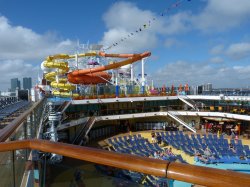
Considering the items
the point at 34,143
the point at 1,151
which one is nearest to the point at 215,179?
the point at 34,143

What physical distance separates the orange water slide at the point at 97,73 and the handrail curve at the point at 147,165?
2769cm

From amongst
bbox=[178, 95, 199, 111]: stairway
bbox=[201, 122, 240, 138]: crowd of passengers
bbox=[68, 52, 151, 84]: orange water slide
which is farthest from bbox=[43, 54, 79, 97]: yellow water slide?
bbox=[201, 122, 240, 138]: crowd of passengers

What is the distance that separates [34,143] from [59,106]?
20.6 meters

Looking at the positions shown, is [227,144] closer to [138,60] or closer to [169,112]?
[169,112]

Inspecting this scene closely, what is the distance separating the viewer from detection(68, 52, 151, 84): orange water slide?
97.0 ft

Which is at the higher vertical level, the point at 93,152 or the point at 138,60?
the point at 138,60

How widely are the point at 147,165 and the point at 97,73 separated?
98.6 ft

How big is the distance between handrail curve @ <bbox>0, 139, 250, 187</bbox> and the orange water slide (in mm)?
27693

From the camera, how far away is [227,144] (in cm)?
2170

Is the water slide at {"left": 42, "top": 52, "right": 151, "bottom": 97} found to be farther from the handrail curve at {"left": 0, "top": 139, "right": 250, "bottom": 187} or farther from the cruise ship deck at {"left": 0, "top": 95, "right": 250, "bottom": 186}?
the handrail curve at {"left": 0, "top": 139, "right": 250, "bottom": 187}

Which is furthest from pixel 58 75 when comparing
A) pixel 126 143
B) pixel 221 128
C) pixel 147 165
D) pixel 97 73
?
A: pixel 147 165

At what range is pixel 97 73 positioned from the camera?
3117 cm

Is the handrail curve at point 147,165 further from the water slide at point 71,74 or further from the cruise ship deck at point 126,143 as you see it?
the water slide at point 71,74

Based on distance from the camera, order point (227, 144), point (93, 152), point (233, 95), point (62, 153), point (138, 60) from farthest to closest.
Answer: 1. point (138, 60)
2. point (233, 95)
3. point (227, 144)
4. point (62, 153)
5. point (93, 152)
